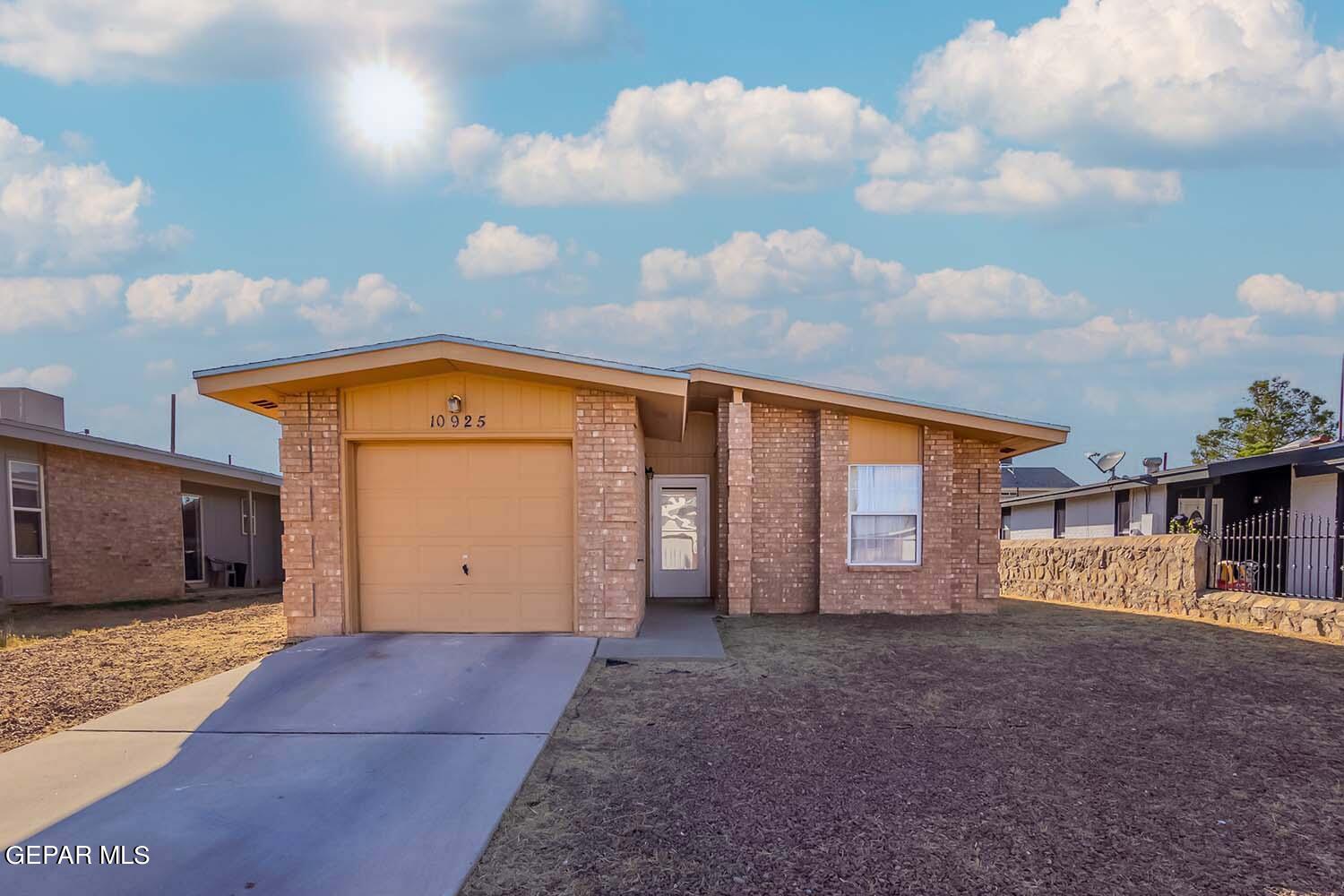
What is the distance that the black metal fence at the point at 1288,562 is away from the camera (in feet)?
42.7

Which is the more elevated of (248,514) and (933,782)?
(933,782)

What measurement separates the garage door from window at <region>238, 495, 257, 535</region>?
48.0 ft

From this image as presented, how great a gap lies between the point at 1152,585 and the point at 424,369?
558 inches

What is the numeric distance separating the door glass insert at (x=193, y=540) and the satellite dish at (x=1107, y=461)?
23.2 metres

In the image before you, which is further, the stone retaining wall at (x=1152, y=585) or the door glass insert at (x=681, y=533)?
the door glass insert at (x=681, y=533)

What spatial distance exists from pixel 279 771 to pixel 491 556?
14.4ft

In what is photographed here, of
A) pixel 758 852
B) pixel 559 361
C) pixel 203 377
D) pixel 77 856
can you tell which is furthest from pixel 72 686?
pixel 758 852

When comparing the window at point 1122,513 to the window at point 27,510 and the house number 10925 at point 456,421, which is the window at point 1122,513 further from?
the window at point 27,510

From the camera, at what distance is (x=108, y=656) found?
9000mm

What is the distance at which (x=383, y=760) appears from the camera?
5176 millimetres

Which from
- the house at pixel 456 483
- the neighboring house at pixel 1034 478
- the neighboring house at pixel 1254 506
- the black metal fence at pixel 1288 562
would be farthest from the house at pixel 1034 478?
the house at pixel 456 483

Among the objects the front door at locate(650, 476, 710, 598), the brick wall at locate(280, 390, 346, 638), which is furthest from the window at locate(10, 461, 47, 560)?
the front door at locate(650, 476, 710, 598)

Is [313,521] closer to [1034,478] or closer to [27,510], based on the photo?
[27,510]

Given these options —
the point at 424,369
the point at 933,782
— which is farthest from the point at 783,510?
the point at 933,782
